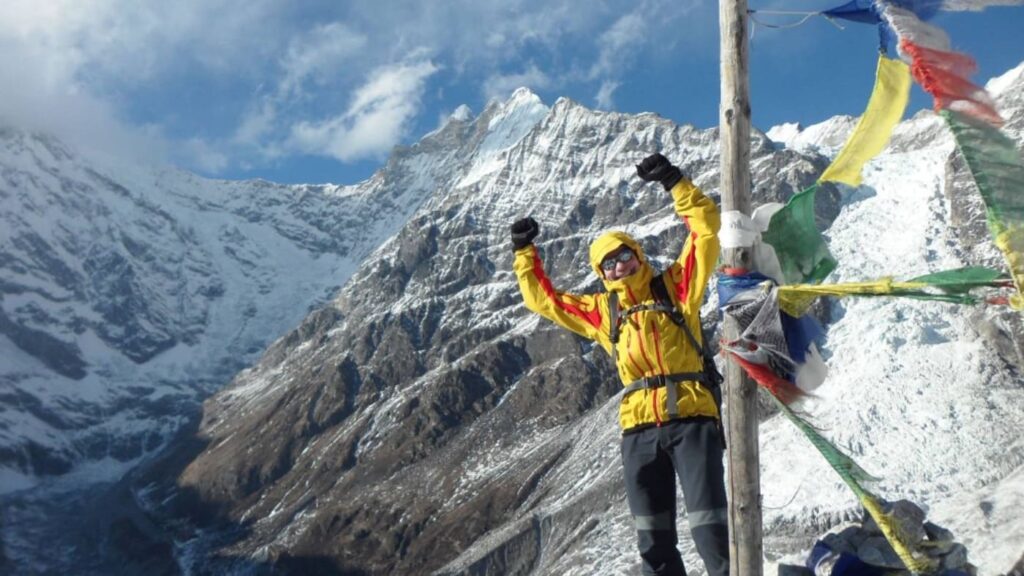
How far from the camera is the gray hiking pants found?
636cm

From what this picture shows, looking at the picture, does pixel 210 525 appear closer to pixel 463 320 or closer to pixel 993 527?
pixel 463 320

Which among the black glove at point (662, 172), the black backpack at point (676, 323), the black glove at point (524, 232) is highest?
the black glove at point (524, 232)

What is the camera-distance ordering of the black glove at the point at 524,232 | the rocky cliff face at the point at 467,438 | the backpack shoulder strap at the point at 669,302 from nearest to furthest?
the backpack shoulder strap at the point at 669,302, the black glove at the point at 524,232, the rocky cliff face at the point at 467,438

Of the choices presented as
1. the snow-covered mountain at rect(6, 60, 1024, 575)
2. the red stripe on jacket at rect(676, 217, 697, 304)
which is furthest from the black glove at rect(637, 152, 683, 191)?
the snow-covered mountain at rect(6, 60, 1024, 575)

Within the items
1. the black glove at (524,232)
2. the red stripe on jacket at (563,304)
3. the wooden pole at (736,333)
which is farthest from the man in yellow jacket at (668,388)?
the black glove at (524,232)

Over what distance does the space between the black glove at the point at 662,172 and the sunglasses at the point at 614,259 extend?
670 mm

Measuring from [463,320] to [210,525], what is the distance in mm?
68398

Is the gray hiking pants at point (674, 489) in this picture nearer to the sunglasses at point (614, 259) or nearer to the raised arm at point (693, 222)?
the raised arm at point (693, 222)

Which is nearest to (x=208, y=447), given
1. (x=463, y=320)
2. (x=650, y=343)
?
(x=463, y=320)

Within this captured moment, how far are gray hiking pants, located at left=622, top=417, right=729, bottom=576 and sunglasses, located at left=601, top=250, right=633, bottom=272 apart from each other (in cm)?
141

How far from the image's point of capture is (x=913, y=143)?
6742 inches

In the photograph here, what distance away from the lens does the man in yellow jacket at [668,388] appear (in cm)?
641

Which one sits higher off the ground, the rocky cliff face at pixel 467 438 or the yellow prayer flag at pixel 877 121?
the rocky cliff face at pixel 467 438

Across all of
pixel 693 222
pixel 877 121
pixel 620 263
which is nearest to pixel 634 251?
pixel 620 263
